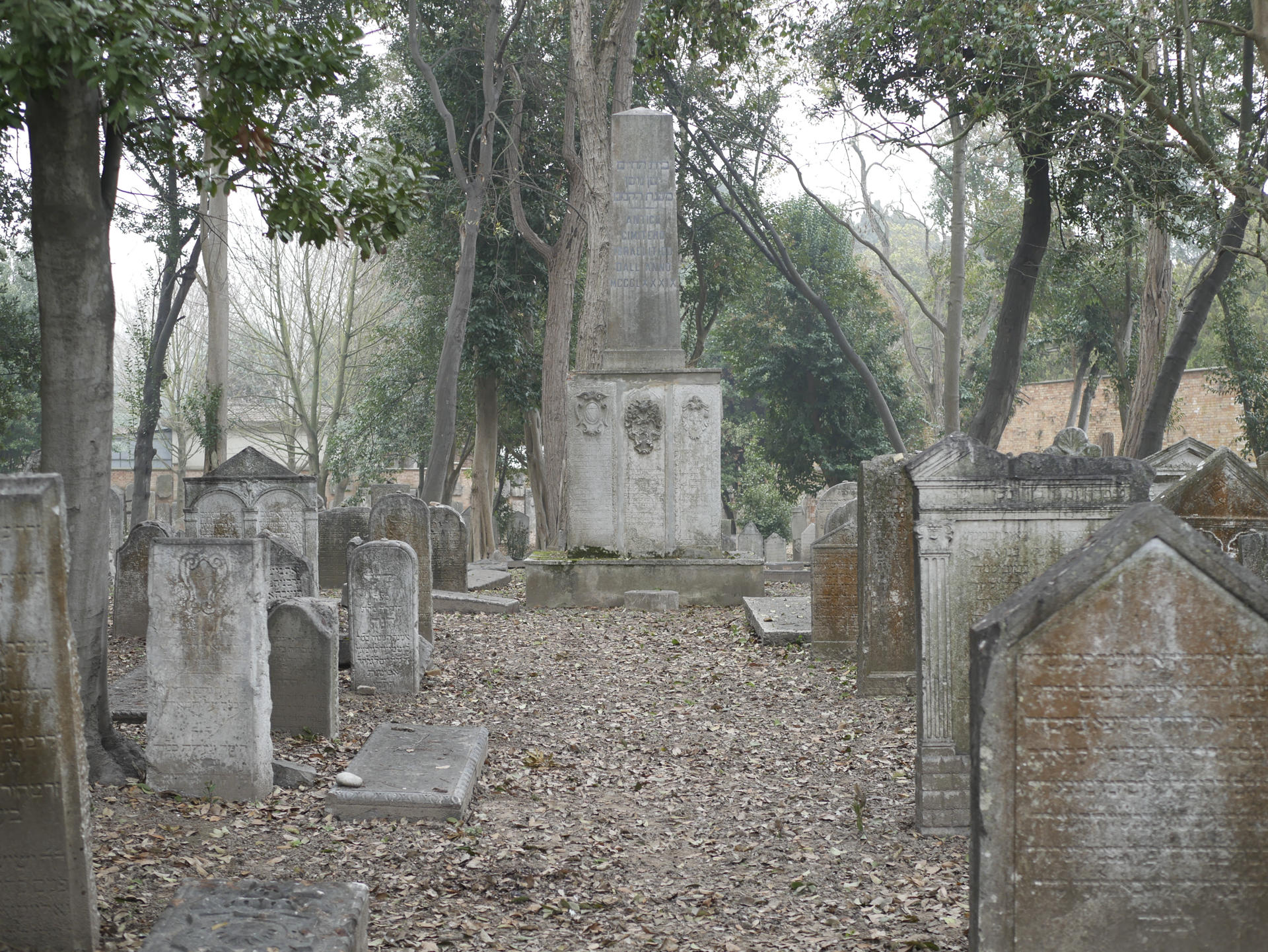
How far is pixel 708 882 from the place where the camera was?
466 centimetres

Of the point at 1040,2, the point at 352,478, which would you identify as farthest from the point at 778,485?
the point at 1040,2

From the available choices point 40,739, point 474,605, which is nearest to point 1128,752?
point 40,739

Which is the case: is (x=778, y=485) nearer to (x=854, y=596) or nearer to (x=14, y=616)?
(x=854, y=596)

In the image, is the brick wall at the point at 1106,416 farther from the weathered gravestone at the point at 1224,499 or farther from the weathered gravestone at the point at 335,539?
the weathered gravestone at the point at 1224,499

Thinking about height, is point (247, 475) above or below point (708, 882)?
above

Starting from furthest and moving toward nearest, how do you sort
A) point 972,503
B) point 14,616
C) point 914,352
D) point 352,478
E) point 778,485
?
point 352,478, point 778,485, point 914,352, point 972,503, point 14,616

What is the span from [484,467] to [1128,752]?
71.3ft

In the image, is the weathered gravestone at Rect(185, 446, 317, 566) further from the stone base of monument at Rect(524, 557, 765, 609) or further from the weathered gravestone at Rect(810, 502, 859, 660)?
the weathered gravestone at Rect(810, 502, 859, 660)

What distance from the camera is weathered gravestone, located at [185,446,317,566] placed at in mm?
11953

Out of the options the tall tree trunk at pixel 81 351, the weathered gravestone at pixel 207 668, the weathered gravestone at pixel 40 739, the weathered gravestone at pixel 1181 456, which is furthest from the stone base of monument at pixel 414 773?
the weathered gravestone at pixel 1181 456

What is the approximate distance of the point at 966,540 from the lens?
504 centimetres

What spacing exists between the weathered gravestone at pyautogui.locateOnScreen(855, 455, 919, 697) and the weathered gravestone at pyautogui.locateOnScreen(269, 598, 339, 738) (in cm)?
370

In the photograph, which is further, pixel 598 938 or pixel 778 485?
pixel 778 485

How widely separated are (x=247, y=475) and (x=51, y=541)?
8.92m
